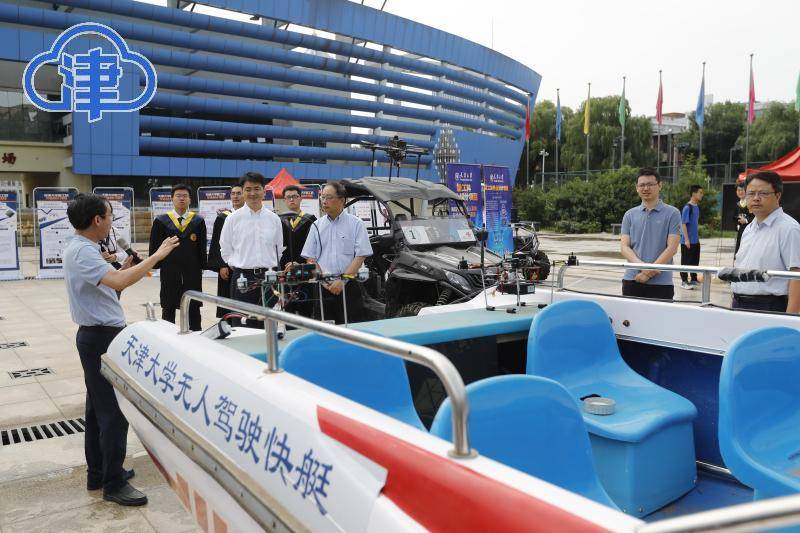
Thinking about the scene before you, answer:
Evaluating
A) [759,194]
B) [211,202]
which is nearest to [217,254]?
[759,194]

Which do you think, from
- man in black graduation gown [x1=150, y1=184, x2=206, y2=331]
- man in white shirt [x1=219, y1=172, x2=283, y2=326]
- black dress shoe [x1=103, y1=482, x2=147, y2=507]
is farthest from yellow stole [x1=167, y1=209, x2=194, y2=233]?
black dress shoe [x1=103, y1=482, x2=147, y2=507]

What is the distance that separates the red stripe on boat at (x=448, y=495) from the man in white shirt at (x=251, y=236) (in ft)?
13.2

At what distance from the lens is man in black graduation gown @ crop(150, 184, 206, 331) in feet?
19.4

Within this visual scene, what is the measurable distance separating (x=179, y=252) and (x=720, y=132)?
6631 cm

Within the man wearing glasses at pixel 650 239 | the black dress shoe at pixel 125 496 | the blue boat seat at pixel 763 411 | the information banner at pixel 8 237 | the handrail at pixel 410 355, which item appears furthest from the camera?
the information banner at pixel 8 237

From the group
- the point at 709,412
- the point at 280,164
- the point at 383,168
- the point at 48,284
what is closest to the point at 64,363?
the point at 709,412

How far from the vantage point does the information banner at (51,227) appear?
1400cm

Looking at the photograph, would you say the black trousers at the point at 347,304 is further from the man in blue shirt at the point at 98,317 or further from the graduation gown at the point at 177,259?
the man in blue shirt at the point at 98,317

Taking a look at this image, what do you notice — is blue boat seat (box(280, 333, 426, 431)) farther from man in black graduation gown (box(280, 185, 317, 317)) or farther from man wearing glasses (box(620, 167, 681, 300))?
man in black graduation gown (box(280, 185, 317, 317))

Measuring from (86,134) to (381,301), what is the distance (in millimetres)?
25628

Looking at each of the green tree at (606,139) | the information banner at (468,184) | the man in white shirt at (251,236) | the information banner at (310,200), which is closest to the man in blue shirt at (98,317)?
the man in white shirt at (251,236)

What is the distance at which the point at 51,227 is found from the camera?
1410 centimetres

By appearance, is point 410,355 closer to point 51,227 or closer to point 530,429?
point 530,429

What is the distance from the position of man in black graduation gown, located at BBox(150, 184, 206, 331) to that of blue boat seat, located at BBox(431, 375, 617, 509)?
4.50m
